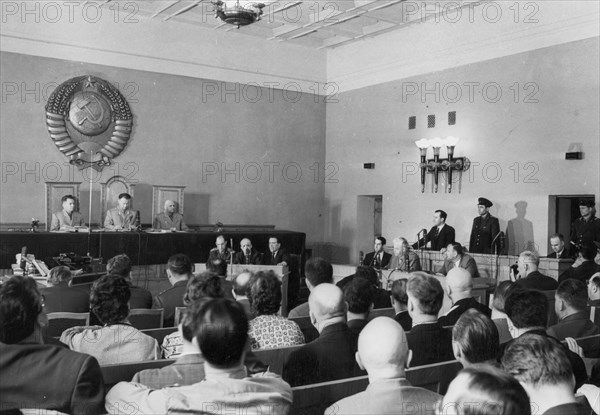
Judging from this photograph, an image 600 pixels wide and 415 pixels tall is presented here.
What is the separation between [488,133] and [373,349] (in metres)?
8.84

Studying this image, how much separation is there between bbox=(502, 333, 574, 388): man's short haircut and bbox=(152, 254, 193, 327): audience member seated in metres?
3.25

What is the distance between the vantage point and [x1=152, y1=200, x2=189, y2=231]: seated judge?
1054 cm

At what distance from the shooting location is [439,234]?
33.2 feet

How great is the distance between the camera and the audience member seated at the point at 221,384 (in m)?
1.80

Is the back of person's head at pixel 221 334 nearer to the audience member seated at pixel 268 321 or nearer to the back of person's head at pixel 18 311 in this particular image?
the back of person's head at pixel 18 311

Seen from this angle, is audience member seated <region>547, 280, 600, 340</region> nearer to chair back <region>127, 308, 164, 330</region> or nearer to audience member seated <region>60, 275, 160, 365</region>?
audience member seated <region>60, 275, 160, 365</region>

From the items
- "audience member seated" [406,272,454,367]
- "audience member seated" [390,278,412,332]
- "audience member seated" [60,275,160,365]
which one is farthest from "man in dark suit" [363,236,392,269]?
"audience member seated" [60,275,160,365]

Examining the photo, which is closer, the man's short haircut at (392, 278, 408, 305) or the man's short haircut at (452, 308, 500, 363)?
the man's short haircut at (452, 308, 500, 363)

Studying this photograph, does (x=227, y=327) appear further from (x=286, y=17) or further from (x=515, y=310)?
(x=286, y=17)

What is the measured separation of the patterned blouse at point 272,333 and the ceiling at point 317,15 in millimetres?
7731

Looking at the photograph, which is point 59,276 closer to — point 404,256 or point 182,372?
point 182,372

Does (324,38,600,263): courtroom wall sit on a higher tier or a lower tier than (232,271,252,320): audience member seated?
higher

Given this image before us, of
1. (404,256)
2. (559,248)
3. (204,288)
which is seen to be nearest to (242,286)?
(204,288)

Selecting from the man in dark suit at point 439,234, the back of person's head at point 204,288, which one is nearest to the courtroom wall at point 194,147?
the man in dark suit at point 439,234
